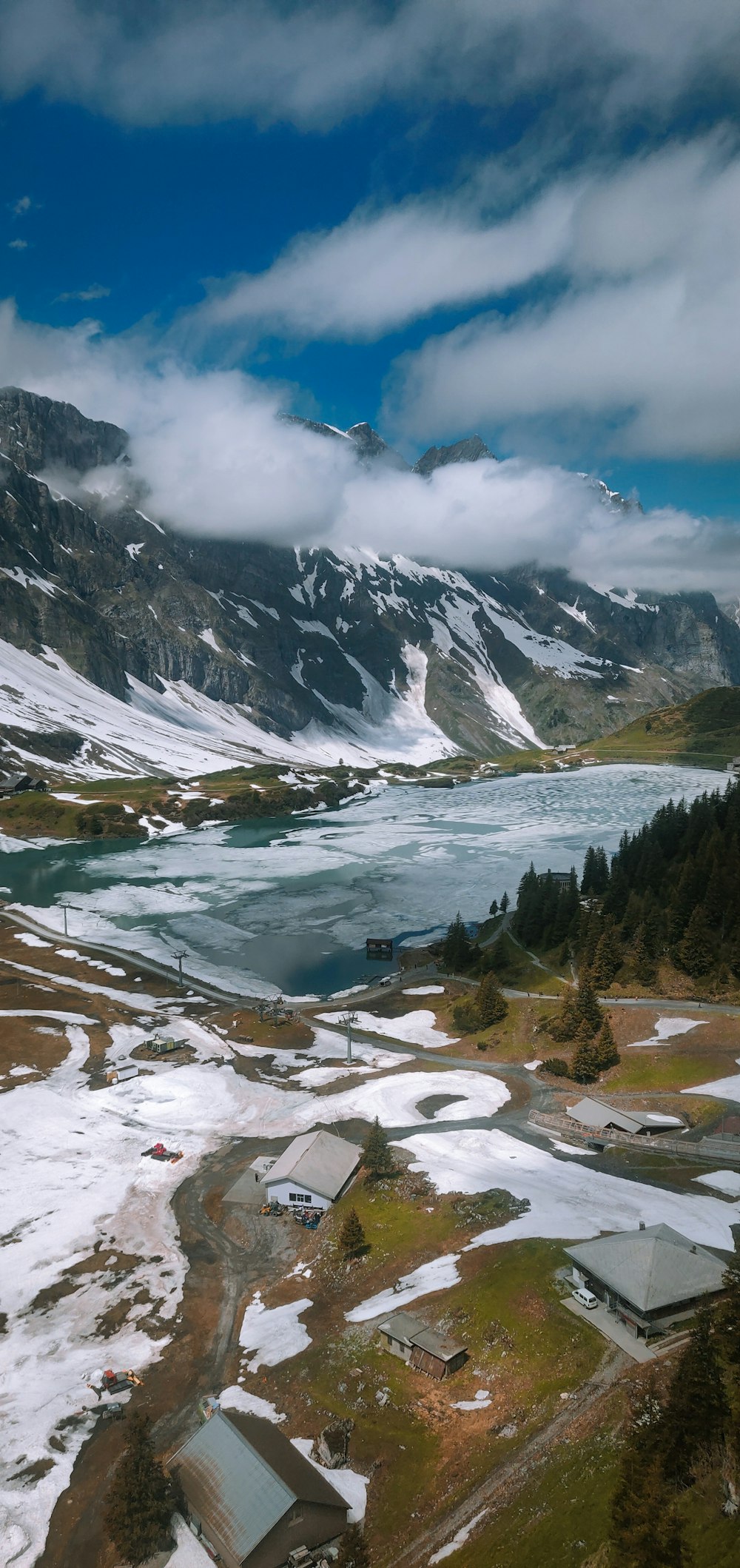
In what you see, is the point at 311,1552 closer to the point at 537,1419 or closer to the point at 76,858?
the point at 537,1419

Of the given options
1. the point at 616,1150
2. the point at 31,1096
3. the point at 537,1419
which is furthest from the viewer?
the point at 31,1096

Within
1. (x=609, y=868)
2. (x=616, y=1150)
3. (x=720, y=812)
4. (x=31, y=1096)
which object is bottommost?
(x=31, y=1096)

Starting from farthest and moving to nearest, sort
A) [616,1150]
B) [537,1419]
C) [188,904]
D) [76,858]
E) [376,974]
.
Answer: [76,858], [188,904], [376,974], [616,1150], [537,1419]

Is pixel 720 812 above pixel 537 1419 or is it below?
above

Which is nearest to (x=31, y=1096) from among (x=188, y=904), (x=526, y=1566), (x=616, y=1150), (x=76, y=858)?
(x=616, y=1150)

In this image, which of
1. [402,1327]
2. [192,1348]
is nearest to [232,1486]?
[402,1327]

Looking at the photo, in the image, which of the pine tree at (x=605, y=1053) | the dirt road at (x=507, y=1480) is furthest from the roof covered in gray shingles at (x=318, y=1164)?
the pine tree at (x=605, y=1053)
